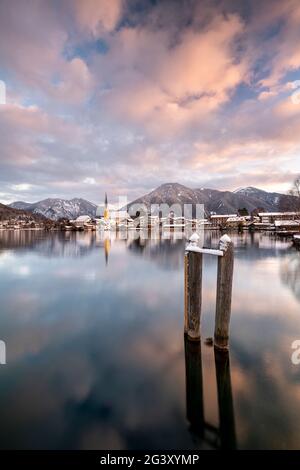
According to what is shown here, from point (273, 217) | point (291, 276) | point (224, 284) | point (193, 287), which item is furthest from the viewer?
point (273, 217)

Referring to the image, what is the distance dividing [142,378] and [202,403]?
1.36 metres

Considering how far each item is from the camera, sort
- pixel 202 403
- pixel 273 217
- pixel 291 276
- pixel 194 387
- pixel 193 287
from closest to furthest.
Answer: pixel 202 403
pixel 194 387
pixel 193 287
pixel 291 276
pixel 273 217

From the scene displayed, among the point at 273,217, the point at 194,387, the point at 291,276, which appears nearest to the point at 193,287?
the point at 194,387

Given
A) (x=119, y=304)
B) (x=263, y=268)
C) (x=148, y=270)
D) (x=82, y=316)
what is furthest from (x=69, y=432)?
(x=263, y=268)

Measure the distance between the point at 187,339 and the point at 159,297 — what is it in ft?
14.8

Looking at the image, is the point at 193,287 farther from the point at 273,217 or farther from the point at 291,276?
the point at 273,217

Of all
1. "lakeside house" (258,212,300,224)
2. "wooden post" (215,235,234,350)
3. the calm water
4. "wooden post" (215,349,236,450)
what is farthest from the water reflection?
"lakeside house" (258,212,300,224)

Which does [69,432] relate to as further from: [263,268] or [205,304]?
[263,268]

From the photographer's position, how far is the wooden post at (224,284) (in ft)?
16.8

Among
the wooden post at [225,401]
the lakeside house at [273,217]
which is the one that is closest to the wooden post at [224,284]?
the wooden post at [225,401]

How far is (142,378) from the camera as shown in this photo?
16.1 feet

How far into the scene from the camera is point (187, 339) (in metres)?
6.28

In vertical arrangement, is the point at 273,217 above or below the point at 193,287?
above

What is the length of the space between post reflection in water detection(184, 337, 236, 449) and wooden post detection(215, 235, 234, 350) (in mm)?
703
